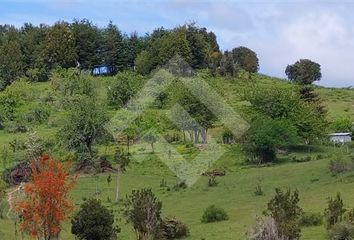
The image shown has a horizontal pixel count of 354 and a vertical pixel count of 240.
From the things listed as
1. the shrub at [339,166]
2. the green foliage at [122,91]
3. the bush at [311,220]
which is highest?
the green foliage at [122,91]

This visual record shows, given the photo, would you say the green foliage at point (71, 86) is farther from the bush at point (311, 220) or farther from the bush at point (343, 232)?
the bush at point (343, 232)

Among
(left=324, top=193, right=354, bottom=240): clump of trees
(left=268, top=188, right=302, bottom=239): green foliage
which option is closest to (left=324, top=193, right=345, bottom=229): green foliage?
(left=324, top=193, right=354, bottom=240): clump of trees

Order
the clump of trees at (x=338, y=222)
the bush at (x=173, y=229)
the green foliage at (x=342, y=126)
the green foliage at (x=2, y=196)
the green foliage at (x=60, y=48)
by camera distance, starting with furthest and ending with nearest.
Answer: the green foliage at (x=60, y=48) < the green foliage at (x=342, y=126) < the green foliage at (x=2, y=196) < the bush at (x=173, y=229) < the clump of trees at (x=338, y=222)

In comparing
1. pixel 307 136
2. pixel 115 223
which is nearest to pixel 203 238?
pixel 115 223

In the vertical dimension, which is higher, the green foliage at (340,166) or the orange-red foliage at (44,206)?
the green foliage at (340,166)

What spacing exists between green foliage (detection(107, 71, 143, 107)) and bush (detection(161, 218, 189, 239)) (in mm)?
49003

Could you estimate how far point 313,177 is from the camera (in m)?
49.7

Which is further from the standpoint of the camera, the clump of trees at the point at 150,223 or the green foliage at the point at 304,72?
the green foliage at the point at 304,72

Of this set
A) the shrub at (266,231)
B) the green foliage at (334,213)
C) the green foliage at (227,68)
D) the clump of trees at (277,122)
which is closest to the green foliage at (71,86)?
the clump of trees at (277,122)

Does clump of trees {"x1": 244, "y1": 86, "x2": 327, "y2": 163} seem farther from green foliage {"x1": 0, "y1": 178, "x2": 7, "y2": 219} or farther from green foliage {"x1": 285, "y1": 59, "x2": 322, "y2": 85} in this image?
green foliage {"x1": 285, "y1": 59, "x2": 322, "y2": 85}

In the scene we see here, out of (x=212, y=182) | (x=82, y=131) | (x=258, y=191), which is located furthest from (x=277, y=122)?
(x=258, y=191)

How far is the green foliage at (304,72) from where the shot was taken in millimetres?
114875

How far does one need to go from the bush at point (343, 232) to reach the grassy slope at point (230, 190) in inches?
56.7

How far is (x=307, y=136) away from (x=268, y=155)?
27.1 ft
